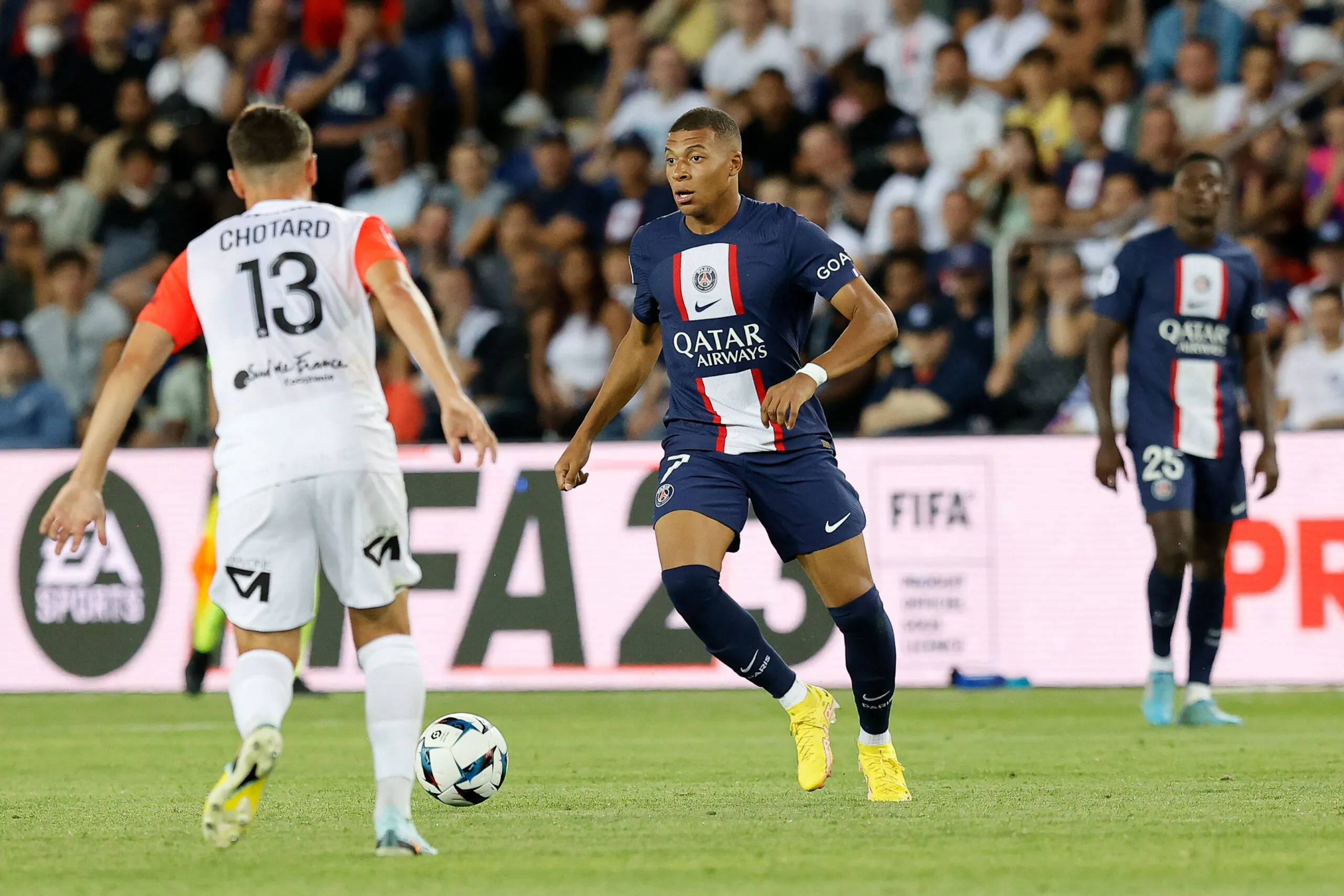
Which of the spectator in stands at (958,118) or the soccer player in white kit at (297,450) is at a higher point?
the spectator in stands at (958,118)

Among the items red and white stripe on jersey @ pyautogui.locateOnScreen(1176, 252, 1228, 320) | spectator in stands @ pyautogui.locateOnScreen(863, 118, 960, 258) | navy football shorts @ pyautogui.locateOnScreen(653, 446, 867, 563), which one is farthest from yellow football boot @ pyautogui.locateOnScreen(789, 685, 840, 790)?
spectator in stands @ pyautogui.locateOnScreen(863, 118, 960, 258)

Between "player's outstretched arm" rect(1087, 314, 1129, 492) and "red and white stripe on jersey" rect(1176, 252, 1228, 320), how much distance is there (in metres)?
0.33

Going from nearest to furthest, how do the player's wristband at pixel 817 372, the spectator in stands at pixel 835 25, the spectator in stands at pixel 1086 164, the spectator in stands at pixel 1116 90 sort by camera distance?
the player's wristband at pixel 817 372, the spectator in stands at pixel 1086 164, the spectator in stands at pixel 1116 90, the spectator in stands at pixel 835 25

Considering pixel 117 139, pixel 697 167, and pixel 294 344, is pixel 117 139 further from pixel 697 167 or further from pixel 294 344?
pixel 294 344

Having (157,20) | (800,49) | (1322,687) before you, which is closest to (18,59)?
(157,20)

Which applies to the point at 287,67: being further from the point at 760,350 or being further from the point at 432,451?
the point at 760,350

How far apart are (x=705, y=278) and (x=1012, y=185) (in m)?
8.20

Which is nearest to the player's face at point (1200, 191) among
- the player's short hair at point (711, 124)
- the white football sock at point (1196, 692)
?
the white football sock at point (1196, 692)

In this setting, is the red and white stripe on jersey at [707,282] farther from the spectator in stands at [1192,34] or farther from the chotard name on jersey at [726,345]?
the spectator in stands at [1192,34]

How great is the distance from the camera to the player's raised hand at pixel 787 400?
6082 mm

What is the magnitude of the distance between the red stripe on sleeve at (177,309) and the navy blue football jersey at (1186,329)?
552cm

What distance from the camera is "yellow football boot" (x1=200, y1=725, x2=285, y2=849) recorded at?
16.1 feet

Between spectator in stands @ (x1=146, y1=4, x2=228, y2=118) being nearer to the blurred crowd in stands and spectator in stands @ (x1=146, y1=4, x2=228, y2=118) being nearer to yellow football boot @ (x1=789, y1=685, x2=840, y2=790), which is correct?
the blurred crowd in stands

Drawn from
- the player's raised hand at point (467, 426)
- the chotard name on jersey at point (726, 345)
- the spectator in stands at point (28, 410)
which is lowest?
the spectator in stands at point (28, 410)
